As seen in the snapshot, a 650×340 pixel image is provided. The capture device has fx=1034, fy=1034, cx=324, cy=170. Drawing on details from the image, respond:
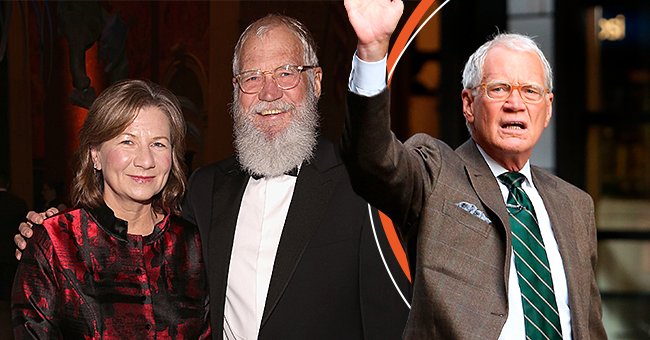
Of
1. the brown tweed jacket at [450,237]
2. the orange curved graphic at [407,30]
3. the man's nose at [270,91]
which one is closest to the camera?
the brown tweed jacket at [450,237]

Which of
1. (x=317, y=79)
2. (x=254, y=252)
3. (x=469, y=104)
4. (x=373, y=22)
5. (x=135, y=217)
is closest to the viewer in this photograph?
(x=373, y=22)

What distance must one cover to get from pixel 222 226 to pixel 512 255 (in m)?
1.07

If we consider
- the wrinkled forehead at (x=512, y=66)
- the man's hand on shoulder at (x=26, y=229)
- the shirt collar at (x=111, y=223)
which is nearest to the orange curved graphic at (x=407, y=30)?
the wrinkled forehead at (x=512, y=66)

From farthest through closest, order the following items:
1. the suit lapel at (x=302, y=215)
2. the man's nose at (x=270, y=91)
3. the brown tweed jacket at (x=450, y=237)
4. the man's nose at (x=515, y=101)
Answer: the man's nose at (x=270, y=91) → the suit lapel at (x=302, y=215) → the man's nose at (x=515, y=101) → the brown tweed jacket at (x=450, y=237)

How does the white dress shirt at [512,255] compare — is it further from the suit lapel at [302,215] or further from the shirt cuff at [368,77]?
the suit lapel at [302,215]

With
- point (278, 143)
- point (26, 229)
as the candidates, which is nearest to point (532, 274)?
point (278, 143)

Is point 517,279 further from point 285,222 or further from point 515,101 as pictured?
point 285,222

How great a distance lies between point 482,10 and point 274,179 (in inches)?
91.0

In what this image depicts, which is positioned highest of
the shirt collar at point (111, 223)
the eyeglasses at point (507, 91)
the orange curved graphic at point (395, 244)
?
the eyeglasses at point (507, 91)

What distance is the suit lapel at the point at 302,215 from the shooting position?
3.27m

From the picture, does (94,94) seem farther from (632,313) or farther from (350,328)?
(632,313)

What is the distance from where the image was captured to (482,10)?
539 cm

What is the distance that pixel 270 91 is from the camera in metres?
3.46

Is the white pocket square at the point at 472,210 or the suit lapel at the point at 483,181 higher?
the suit lapel at the point at 483,181
